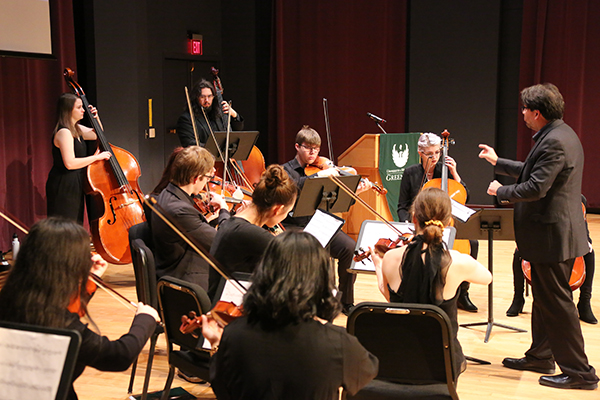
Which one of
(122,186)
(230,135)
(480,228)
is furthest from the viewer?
(230,135)

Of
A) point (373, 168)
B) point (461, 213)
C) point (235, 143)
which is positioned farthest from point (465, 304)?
point (235, 143)

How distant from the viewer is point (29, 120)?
5.48 meters

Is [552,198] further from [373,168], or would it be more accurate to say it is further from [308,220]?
[373,168]

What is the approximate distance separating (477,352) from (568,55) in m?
5.10

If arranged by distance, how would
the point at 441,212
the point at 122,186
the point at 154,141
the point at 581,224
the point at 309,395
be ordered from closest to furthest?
the point at 309,395 < the point at 441,212 < the point at 581,224 < the point at 122,186 < the point at 154,141

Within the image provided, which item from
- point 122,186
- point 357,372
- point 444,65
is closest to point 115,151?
point 122,186

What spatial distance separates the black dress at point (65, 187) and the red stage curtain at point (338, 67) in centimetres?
387

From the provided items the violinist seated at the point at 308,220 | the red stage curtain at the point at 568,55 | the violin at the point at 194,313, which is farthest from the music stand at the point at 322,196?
the red stage curtain at the point at 568,55

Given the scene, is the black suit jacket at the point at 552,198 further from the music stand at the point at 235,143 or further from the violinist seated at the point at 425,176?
the music stand at the point at 235,143

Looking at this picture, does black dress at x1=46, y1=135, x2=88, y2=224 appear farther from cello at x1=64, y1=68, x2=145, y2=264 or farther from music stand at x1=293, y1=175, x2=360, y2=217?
music stand at x1=293, y1=175, x2=360, y2=217

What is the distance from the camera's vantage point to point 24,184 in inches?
217

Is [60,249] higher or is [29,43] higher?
[29,43]

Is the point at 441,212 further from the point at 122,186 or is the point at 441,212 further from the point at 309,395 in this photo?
the point at 122,186

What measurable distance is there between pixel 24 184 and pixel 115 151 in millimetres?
1502
